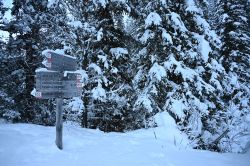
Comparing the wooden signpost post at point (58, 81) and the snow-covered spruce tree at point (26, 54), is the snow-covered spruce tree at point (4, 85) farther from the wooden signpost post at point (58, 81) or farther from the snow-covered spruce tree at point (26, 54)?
the wooden signpost post at point (58, 81)

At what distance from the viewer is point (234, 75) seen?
64.7 ft

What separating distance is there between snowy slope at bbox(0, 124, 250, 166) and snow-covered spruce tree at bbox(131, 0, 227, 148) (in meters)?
4.05

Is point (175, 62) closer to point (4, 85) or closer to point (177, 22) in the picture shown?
point (177, 22)

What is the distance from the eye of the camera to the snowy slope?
5844 millimetres

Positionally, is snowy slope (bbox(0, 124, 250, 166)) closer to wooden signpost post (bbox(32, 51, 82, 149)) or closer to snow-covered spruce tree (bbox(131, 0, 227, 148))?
wooden signpost post (bbox(32, 51, 82, 149))

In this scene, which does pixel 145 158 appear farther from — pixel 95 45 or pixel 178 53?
pixel 95 45

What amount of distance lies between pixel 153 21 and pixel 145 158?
7.29m

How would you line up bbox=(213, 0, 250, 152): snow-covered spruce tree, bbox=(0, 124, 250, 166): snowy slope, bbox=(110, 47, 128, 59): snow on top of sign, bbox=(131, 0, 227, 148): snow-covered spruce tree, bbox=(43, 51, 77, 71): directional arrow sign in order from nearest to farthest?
bbox=(0, 124, 250, 166): snowy slope → bbox=(43, 51, 77, 71): directional arrow sign → bbox=(131, 0, 227, 148): snow-covered spruce tree → bbox=(110, 47, 128, 59): snow on top of sign → bbox=(213, 0, 250, 152): snow-covered spruce tree

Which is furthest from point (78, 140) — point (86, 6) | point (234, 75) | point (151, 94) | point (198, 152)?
point (234, 75)

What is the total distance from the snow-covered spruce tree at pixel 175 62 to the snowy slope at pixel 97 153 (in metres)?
4.05

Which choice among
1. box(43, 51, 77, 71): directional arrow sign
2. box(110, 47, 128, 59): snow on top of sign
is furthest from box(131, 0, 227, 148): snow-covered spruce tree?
box(43, 51, 77, 71): directional arrow sign

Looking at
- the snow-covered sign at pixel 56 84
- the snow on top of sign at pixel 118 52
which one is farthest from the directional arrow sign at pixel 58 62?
the snow on top of sign at pixel 118 52

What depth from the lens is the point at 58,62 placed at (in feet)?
21.5

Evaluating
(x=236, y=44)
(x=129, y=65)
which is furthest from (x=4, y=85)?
(x=236, y=44)
